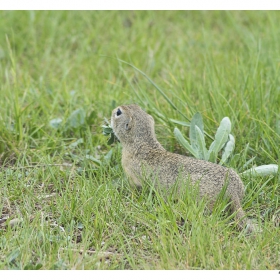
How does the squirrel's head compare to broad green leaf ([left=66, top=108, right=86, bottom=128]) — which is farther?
broad green leaf ([left=66, top=108, right=86, bottom=128])

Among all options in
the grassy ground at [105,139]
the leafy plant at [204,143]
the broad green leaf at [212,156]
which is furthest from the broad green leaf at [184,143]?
the grassy ground at [105,139]

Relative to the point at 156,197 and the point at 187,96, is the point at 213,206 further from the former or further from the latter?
the point at 187,96

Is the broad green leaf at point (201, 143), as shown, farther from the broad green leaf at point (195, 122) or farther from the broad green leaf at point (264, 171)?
the broad green leaf at point (264, 171)

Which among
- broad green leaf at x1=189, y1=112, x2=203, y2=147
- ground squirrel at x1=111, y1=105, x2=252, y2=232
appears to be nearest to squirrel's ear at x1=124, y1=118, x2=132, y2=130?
ground squirrel at x1=111, y1=105, x2=252, y2=232

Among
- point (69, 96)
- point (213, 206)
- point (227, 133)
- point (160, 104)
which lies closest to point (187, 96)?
point (160, 104)

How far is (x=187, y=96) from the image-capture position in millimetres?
5918

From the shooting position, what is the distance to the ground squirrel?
4484 mm

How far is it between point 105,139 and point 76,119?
0.40 m

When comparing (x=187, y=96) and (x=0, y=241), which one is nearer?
(x=0, y=241)

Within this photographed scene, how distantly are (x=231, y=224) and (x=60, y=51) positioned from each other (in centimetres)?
410

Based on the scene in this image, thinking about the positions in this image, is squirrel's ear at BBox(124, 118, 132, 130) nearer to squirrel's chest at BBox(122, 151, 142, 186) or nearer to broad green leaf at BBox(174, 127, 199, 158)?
squirrel's chest at BBox(122, 151, 142, 186)

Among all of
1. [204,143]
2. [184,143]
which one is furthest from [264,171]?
[184,143]

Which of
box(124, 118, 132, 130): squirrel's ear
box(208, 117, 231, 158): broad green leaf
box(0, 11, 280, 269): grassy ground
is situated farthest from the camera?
box(208, 117, 231, 158): broad green leaf

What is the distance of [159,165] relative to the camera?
477 centimetres
